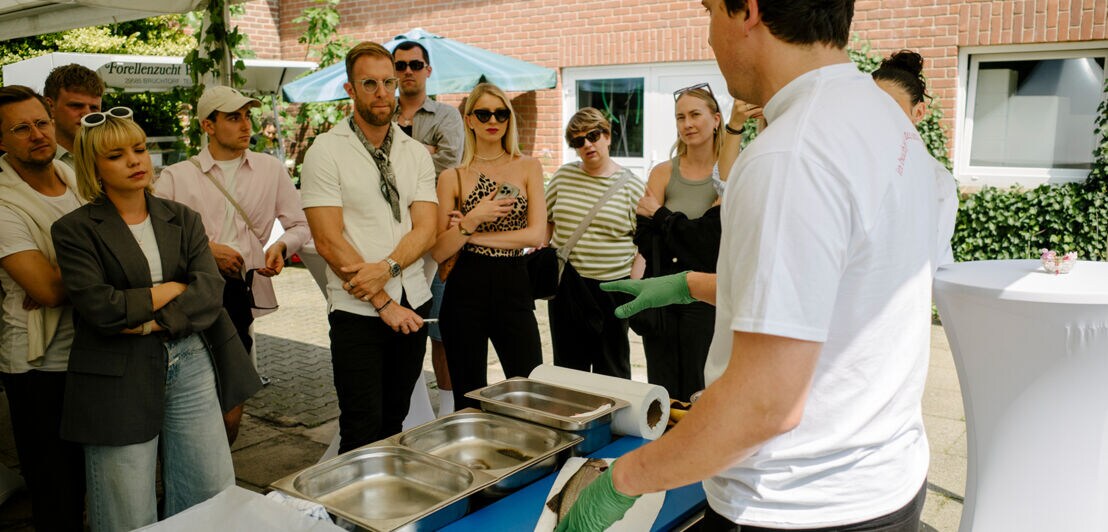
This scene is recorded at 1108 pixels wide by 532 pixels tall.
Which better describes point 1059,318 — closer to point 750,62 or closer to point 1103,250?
point 750,62

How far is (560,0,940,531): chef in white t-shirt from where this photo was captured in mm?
1069

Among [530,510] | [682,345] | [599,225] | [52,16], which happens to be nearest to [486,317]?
[599,225]

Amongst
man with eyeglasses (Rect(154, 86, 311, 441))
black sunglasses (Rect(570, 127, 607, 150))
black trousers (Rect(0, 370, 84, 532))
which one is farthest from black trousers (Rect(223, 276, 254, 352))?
black sunglasses (Rect(570, 127, 607, 150))

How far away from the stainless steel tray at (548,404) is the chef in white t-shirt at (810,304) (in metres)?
0.78

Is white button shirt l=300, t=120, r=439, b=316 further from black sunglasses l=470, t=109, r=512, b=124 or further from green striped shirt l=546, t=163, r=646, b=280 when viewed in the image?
green striped shirt l=546, t=163, r=646, b=280

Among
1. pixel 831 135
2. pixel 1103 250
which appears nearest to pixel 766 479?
pixel 831 135

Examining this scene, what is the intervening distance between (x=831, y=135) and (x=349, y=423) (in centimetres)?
244

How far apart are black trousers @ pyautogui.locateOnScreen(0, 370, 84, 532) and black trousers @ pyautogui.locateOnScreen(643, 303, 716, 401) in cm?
228

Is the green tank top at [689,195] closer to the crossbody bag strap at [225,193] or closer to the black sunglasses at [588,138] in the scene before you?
the black sunglasses at [588,138]

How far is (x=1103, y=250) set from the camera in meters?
6.10

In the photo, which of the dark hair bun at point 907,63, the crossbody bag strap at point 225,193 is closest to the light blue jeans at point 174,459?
the crossbody bag strap at point 225,193

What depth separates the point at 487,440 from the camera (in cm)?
221

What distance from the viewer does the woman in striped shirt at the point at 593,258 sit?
377 centimetres

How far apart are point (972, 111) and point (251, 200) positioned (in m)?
6.06
